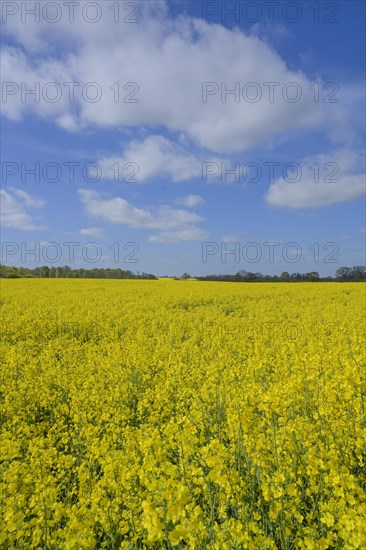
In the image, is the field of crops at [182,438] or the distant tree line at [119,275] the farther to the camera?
the distant tree line at [119,275]

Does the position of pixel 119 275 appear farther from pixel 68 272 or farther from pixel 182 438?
pixel 182 438

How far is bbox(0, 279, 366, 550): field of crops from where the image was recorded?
2.60m

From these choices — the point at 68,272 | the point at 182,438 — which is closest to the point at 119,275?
the point at 68,272

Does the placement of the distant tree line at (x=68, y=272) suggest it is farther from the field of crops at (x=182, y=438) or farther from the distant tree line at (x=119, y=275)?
the field of crops at (x=182, y=438)

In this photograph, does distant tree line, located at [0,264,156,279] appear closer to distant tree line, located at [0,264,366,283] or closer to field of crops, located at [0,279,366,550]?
distant tree line, located at [0,264,366,283]

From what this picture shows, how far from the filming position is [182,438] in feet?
10.6

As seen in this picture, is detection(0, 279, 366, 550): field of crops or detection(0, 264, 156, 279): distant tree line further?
detection(0, 264, 156, 279): distant tree line

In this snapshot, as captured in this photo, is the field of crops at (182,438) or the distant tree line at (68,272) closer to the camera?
the field of crops at (182,438)

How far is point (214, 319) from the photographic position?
13.5 metres

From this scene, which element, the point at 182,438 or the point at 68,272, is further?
the point at 68,272

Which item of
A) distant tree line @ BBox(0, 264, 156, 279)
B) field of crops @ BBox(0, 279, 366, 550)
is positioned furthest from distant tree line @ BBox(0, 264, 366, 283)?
field of crops @ BBox(0, 279, 366, 550)

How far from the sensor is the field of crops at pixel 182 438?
8.52ft

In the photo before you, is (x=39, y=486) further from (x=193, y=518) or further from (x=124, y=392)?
(x=124, y=392)

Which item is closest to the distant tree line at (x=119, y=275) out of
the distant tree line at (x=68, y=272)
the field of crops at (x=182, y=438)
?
the distant tree line at (x=68, y=272)
